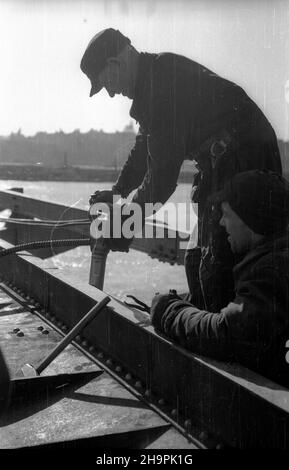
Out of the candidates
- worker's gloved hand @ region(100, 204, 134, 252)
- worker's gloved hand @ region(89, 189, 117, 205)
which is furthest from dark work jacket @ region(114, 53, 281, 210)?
worker's gloved hand @ region(89, 189, 117, 205)

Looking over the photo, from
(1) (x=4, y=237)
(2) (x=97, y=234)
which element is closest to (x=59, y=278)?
(2) (x=97, y=234)

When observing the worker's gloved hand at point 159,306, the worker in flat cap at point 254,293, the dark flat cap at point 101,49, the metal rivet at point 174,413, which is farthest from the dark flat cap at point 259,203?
the dark flat cap at point 101,49

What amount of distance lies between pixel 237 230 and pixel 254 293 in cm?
36

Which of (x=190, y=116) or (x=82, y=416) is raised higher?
(x=190, y=116)

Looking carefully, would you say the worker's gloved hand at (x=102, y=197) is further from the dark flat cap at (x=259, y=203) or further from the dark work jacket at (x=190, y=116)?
the dark flat cap at (x=259, y=203)

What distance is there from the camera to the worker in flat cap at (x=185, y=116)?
375 centimetres

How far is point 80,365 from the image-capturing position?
145 inches

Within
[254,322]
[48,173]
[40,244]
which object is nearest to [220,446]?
[254,322]

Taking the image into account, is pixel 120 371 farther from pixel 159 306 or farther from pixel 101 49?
pixel 101 49

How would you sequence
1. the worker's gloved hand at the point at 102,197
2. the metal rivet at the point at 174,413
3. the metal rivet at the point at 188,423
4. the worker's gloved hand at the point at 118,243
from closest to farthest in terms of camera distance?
the metal rivet at the point at 188,423 → the metal rivet at the point at 174,413 → the worker's gloved hand at the point at 118,243 → the worker's gloved hand at the point at 102,197

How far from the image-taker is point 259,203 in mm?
2736

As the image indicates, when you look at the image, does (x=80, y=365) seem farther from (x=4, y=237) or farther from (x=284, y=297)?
(x=4, y=237)

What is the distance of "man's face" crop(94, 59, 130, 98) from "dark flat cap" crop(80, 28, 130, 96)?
0.03m

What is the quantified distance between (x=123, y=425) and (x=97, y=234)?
6.05ft
